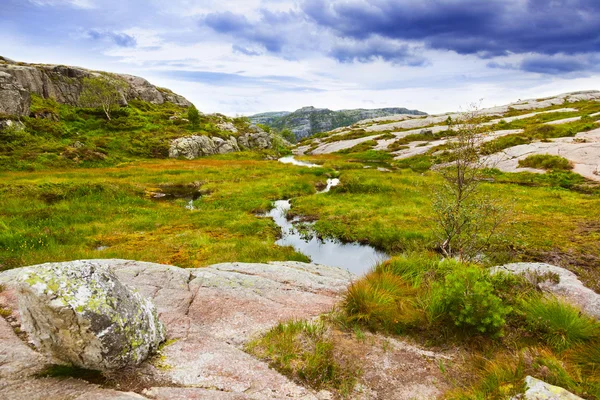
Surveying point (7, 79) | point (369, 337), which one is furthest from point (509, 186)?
point (7, 79)

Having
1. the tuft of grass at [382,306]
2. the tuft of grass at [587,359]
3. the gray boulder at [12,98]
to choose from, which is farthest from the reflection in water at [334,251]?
the gray boulder at [12,98]

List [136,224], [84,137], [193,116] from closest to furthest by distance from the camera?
1. [136,224]
2. [84,137]
3. [193,116]

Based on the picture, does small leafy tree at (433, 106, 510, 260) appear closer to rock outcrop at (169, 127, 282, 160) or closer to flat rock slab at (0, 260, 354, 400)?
flat rock slab at (0, 260, 354, 400)

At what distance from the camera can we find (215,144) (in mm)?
83688

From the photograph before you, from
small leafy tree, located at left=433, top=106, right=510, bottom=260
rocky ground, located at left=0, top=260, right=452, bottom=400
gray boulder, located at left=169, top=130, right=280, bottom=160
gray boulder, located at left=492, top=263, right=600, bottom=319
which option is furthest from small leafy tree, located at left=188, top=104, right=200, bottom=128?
gray boulder, located at left=492, top=263, right=600, bottom=319

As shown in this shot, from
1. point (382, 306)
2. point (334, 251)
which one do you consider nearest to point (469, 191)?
point (382, 306)

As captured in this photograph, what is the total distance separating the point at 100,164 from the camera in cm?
5262

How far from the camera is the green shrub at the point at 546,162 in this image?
36.3m

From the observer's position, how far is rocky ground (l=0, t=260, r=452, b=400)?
4.70 meters

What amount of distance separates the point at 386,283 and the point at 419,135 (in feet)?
259

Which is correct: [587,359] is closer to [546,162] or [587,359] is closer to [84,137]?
[546,162]

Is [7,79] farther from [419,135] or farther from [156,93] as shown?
[419,135]

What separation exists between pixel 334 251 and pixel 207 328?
12.7m

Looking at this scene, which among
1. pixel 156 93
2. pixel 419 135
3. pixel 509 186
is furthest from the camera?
pixel 156 93
